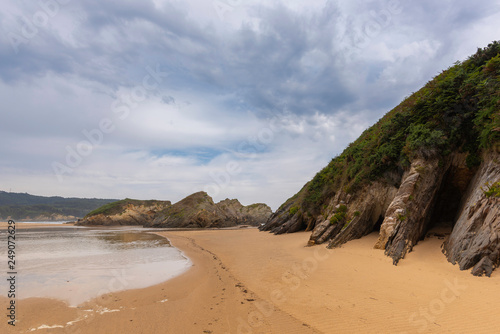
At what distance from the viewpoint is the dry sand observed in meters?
5.48

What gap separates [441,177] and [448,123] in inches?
125

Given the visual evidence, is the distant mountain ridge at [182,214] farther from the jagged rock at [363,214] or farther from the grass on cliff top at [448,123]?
the grass on cliff top at [448,123]

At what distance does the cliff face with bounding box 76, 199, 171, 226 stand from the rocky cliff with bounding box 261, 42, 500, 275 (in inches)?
2323

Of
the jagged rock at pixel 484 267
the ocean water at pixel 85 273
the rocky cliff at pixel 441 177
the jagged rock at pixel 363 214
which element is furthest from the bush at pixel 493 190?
the ocean water at pixel 85 273

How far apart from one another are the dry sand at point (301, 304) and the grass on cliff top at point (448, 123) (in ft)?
19.1

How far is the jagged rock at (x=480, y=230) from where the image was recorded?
8078 mm

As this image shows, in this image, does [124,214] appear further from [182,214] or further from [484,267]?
[484,267]

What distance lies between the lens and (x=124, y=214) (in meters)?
65.9

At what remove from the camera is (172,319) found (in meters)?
6.02

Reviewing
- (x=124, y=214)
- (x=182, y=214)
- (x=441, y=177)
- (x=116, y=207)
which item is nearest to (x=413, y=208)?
(x=441, y=177)

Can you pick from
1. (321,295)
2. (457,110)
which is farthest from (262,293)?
(457,110)

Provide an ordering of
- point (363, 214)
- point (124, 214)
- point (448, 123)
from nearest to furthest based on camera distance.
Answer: point (448, 123), point (363, 214), point (124, 214)

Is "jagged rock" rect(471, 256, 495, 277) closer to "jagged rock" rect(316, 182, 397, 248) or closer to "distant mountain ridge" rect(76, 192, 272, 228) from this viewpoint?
"jagged rock" rect(316, 182, 397, 248)

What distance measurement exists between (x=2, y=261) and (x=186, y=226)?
137 feet
